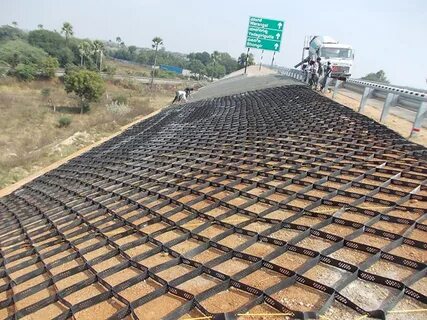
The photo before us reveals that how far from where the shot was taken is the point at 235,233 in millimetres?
5953

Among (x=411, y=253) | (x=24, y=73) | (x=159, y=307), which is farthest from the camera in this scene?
(x=24, y=73)

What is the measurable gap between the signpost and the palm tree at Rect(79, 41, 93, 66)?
62062 mm

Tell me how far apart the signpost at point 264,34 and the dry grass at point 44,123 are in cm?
1385

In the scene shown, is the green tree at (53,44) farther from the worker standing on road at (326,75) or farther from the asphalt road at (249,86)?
the worker standing on road at (326,75)

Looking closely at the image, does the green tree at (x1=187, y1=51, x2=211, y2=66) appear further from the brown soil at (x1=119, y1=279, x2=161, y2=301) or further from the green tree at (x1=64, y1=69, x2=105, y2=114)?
the brown soil at (x1=119, y1=279, x2=161, y2=301)

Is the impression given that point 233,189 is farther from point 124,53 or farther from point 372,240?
point 124,53

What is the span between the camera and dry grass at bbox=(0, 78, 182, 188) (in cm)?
2616

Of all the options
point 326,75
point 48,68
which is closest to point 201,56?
point 48,68

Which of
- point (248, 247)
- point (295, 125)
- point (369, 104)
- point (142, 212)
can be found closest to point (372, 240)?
point (248, 247)

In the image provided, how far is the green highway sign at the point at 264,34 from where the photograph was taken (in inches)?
1384

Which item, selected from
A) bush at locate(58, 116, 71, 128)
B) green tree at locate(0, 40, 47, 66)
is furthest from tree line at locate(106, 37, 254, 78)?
bush at locate(58, 116, 71, 128)

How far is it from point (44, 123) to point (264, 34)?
2709 cm

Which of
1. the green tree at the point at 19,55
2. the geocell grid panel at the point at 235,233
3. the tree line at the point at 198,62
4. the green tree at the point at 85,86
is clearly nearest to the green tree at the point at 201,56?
the tree line at the point at 198,62

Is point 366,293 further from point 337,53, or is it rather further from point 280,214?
point 337,53
